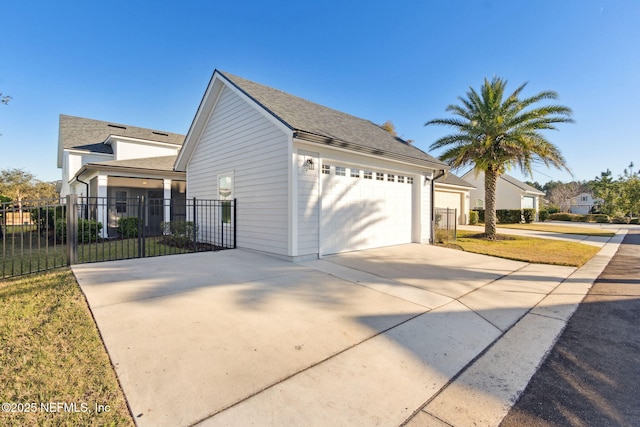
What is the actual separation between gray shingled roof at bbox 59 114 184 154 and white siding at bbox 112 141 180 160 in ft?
1.61

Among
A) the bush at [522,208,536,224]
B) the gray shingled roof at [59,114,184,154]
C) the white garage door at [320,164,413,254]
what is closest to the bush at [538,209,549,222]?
the bush at [522,208,536,224]

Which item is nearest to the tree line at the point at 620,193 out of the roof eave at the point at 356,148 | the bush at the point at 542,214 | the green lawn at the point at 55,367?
the bush at the point at 542,214

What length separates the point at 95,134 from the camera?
19609mm

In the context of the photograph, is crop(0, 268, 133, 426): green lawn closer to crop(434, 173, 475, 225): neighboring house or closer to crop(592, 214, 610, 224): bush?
crop(434, 173, 475, 225): neighboring house

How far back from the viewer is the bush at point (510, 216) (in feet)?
87.9

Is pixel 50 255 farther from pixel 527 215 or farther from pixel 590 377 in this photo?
pixel 527 215

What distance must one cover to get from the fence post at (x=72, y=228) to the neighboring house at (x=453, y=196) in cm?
2005

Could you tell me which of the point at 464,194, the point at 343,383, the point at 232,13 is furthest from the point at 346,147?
the point at 464,194

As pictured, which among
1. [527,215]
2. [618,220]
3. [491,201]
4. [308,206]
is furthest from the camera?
[618,220]

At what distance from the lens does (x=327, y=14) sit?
11.2 metres

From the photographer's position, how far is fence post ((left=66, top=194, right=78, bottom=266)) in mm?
6371

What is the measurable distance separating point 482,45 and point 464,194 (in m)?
14.8

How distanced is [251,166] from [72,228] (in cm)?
466

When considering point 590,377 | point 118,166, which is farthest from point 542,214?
point 118,166
